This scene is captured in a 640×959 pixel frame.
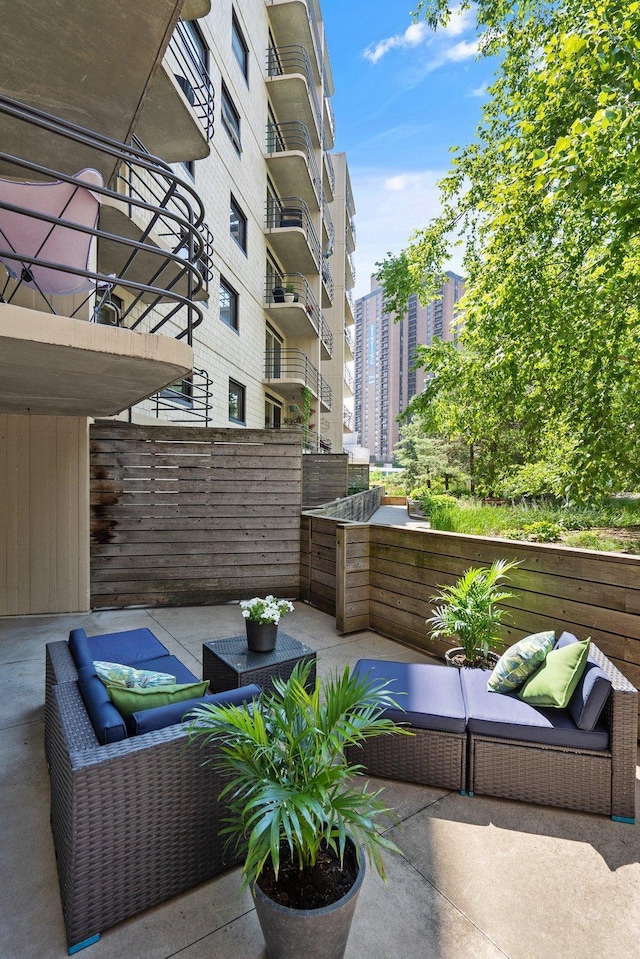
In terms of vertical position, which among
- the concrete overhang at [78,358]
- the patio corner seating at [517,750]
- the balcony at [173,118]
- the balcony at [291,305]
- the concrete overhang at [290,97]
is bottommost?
the patio corner seating at [517,750]

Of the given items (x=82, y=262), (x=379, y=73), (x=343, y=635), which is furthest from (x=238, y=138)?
(x=343, y=635)

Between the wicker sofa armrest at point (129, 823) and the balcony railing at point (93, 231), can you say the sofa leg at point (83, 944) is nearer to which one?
the wicker sofa armrest at point (129, 823)

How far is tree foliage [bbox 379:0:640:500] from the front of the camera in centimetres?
399

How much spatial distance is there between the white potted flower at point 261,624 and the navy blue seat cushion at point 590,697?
1799 millimetres

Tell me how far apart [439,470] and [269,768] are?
24086 millimetres

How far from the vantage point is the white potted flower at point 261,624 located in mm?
3268

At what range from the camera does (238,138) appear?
9852 mm

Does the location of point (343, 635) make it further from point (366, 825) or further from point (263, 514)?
point (366, 825)

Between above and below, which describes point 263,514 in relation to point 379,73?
below

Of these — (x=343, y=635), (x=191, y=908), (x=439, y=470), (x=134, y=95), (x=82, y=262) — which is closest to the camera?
(x=191, y=908)

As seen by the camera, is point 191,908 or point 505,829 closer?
point 191,908

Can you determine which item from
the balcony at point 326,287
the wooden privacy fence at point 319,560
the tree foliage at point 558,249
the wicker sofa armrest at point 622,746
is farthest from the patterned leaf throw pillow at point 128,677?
the balcony at point 326,287

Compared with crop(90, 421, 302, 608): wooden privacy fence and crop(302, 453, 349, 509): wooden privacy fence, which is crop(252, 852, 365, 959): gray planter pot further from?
crop(302, 453, 349, 509): wooden privacy fence

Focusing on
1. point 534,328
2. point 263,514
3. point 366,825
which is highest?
point 534,328
